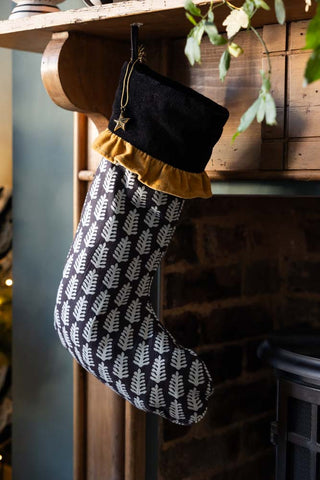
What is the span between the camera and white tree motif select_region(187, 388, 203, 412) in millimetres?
1306

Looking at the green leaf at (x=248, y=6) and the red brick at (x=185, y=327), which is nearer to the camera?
the green leaf at (x=248, y=6)

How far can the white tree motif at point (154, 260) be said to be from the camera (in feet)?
4.46

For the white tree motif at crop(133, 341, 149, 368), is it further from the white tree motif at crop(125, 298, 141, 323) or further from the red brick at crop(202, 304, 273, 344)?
the red brick at crop(202, 304, 273, 344)

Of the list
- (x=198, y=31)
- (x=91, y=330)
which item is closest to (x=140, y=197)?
(x=91, y=330)

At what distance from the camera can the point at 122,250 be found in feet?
4.34

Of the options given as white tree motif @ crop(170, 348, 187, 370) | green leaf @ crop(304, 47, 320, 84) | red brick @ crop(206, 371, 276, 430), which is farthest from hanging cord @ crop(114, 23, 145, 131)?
green leaf @ crop(304, 47, 320, 84)

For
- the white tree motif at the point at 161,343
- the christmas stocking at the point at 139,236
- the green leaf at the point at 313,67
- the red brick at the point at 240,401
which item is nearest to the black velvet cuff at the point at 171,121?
the christmas stocking at the point at 139,236

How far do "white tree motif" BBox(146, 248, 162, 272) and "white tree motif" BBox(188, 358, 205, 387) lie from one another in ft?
0.63

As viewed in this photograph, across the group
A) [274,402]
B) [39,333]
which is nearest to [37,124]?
[39,333]

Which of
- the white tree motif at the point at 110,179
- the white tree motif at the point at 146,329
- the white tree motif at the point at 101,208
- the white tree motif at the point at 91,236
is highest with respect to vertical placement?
the white tree motif at the point at 110,179

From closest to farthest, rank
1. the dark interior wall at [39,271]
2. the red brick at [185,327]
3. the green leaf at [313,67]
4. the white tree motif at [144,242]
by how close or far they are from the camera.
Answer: the green leaf at [313,67] < the white tree motif at [144,242] < the red brick at [185,327] < the dark interior wall at [39,271]

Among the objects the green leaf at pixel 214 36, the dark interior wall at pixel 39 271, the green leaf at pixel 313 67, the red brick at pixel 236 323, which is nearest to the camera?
the green leaf at pixel 313 67

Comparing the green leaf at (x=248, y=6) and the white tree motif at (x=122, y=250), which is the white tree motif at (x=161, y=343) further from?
the green leaf at (x=248, y=6)

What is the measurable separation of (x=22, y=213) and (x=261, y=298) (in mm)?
651
